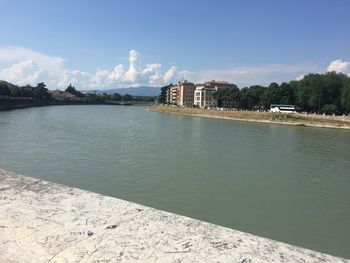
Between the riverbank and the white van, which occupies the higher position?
the white van

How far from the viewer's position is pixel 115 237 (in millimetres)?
2885

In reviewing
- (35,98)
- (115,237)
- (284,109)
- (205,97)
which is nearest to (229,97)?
(284,109)

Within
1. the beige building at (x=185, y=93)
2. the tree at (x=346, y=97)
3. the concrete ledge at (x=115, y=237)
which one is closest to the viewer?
the concrete ledge at (x=115, y=237)

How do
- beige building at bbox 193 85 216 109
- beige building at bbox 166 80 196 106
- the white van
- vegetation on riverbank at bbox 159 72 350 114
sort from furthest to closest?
beige building at bbox 166 80 196 106, beige building at bbox 193 85 216 109, the white van, vegetation on riverbank at bbox 159 72 350 114

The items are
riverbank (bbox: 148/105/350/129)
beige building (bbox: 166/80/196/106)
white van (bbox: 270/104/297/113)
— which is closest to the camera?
riverbank (bbox: 148/105/350/129)

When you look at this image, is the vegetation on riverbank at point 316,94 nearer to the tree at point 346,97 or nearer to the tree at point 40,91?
the tree at point 346,97

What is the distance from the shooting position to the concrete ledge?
262 cm

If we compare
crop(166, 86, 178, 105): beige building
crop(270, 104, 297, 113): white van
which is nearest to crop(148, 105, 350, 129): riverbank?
crop(270, 104, 297, 113): white van

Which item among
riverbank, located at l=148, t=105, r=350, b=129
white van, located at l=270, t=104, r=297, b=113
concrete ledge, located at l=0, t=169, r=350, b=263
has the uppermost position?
concrete ledge, located at l=0, t=169, r=350, b=263

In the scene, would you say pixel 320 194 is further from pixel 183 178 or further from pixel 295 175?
pixel 183 178

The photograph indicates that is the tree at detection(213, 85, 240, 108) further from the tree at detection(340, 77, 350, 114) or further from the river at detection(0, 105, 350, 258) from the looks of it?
the river at detection(0, 105, 350, 258)

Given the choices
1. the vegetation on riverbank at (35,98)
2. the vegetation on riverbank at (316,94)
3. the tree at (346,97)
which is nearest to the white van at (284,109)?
the vegetation on riverbank at (316,94)

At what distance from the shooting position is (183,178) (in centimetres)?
1582

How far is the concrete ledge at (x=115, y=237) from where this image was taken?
2.62m
